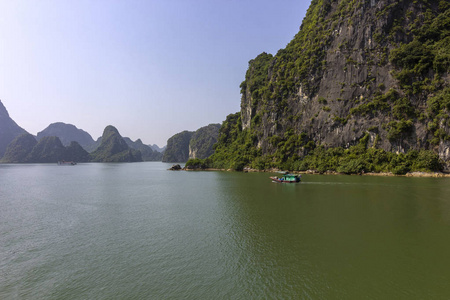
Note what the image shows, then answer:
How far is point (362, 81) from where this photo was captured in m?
82.7

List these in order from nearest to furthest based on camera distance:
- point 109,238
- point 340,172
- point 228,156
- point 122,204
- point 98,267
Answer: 1. point 98,267
2. point 109,238
3. point 122,204
4. point 340,172
5. point 228,156

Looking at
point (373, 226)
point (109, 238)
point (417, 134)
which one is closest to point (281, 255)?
point (373, 226)

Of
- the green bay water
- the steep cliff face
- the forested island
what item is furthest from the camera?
the steep cliff face

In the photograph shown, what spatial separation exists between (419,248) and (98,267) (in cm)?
2090

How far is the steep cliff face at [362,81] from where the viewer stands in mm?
66562

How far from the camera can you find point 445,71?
64.6 meters

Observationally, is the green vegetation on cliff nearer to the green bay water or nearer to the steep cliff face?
the steep cliff face

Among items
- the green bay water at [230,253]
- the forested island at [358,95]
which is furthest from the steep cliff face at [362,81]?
the green bay water at [230,253]

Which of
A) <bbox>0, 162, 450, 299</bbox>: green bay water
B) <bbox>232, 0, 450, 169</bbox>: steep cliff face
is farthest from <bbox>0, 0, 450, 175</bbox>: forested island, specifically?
<bbox>0, 162, 450, 299</bbox>: green bay water

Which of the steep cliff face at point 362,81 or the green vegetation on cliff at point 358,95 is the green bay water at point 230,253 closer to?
the green vegetation on cliff at point 358,95

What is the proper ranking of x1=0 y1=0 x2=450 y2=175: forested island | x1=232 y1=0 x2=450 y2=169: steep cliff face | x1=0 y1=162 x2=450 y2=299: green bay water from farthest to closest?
x1=232 y1=0 x2=450 y2=169: steep cliff face < x1=0 y1=0 x2=450 y2=175: forested island < x1=0 y1=162 x2=450 y2=299: green bay water

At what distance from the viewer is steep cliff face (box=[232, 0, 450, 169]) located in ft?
218

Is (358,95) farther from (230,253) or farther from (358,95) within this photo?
(230,253)

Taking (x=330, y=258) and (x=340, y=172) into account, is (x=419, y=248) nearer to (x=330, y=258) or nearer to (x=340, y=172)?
(x=330, y=258)
